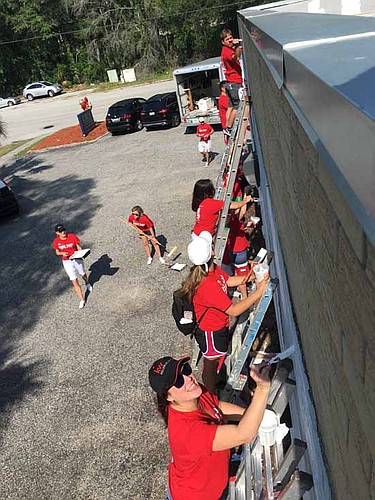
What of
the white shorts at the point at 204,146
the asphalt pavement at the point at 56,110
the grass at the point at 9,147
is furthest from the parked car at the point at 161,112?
the grass at the point at 9,147

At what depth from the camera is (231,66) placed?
9922mm

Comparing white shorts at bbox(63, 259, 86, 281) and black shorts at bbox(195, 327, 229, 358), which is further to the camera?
white shorts at bbox(63, 259, 86, 281)

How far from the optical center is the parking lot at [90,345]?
205 inches

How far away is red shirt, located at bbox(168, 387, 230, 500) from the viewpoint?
2965 millimetres

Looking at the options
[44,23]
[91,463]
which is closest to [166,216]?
[91,463]

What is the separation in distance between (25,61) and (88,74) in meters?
7.46

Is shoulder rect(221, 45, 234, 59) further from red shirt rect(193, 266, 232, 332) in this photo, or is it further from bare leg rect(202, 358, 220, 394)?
bare leg rect(202, 358, 220, 394)

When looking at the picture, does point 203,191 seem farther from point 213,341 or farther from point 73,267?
point 73,267

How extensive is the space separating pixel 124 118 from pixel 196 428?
2069 centimetres

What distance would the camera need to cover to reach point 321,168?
1.35 m

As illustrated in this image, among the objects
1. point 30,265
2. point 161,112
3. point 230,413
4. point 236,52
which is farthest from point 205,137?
point 230,413

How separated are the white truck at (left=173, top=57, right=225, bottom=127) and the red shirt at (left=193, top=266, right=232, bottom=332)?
49.5 feet

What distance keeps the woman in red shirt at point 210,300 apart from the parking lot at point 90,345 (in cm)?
123

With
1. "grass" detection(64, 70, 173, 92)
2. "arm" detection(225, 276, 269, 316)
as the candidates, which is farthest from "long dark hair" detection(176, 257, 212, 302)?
"grass" detection(64, 70, 173, 92)
